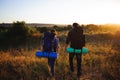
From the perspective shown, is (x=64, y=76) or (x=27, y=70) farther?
(x=27, y=70)

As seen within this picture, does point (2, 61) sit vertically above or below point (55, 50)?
below

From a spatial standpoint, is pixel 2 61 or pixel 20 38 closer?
pixel 2 61

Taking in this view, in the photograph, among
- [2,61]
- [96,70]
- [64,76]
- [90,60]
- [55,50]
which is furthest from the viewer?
[90,60]

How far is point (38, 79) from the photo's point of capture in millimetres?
9273

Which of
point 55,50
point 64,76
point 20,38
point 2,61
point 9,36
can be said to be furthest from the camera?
point 9,36

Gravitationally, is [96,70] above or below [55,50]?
below

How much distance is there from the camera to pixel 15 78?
9.52 m

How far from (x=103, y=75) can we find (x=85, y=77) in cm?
84

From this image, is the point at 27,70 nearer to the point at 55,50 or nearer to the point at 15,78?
the point at 15,78

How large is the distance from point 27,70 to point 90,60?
433 centimetres

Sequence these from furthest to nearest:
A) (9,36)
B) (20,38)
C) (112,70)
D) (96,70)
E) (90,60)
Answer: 1. (9,36)
2. (20,38)
3. (90,60)
4. (96,70)
5. (112,70)

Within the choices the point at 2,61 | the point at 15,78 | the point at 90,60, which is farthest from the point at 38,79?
the point at 90,60

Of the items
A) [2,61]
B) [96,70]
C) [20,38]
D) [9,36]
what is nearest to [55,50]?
[96,70]

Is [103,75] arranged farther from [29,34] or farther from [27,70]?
[29,34]
